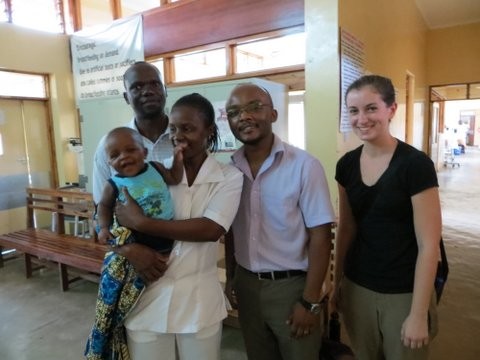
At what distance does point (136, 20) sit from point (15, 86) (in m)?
2.05

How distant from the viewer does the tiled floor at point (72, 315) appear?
7.77 ft

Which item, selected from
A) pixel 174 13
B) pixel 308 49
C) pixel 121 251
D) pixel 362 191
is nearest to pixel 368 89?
pixel 362 191

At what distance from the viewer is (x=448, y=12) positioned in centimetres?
588

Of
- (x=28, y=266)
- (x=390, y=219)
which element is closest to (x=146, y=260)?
(x=390, y=219)

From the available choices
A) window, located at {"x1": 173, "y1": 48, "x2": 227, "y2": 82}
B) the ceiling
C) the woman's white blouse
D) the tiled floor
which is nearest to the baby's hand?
the woman's white blouse

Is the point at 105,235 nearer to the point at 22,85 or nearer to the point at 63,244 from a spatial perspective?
the point at 63,244

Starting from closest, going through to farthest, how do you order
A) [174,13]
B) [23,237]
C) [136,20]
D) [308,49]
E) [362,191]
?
1. [362,191]
2. [308,49]
3. [23,237]
4. [174,13]
5. [136,20]

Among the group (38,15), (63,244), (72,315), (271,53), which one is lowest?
(72,315)

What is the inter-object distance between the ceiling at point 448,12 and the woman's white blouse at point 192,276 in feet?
19.2

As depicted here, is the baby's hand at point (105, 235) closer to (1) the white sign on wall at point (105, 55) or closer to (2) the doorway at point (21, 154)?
(1) the white sign on wall at point (105, 55)

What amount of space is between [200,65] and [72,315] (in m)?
3.03

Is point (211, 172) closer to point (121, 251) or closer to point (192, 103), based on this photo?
point (192, 103)

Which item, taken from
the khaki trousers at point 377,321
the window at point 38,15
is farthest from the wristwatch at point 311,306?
the window at point 38,15

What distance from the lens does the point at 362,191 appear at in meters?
1.22
